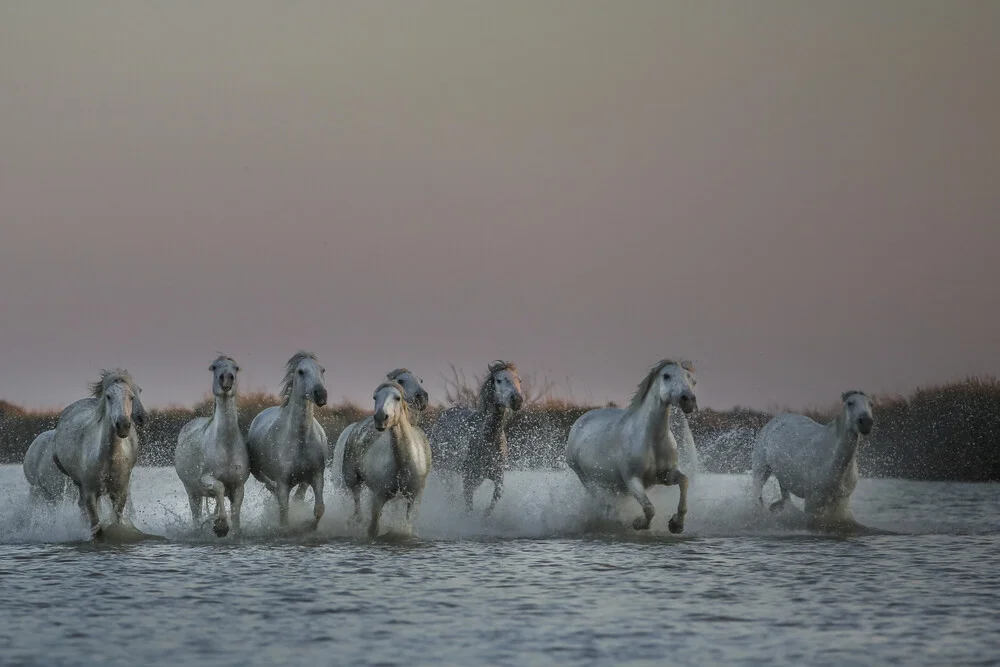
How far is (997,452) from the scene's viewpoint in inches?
984

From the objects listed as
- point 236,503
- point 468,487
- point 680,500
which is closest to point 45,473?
point 236,503

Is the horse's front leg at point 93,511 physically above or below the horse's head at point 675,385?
below

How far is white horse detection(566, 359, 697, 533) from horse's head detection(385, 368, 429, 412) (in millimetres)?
2005

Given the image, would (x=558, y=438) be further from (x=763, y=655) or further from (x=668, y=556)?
(x=763, y=655)

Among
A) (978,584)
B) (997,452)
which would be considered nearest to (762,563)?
(978,584)

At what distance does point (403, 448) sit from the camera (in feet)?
41.8

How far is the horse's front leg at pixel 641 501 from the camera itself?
43.4 ft

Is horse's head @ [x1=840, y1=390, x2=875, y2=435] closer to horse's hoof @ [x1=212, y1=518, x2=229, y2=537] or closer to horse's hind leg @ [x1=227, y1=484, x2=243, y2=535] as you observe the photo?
horse's hind leg @ [x1=227, y1=484, x2=243, y2=535]

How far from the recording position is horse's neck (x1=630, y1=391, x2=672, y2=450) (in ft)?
43.5

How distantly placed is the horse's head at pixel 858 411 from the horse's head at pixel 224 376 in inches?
242

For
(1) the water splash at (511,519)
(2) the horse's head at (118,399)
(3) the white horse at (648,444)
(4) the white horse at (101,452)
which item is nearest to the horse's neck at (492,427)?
(1) the water splash at (511,519)

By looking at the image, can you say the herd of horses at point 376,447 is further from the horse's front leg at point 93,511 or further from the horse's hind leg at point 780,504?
the horse's hind leg at point 780,504

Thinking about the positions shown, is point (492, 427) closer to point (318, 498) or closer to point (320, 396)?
point (318, 498)

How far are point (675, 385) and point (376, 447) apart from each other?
288 cm
